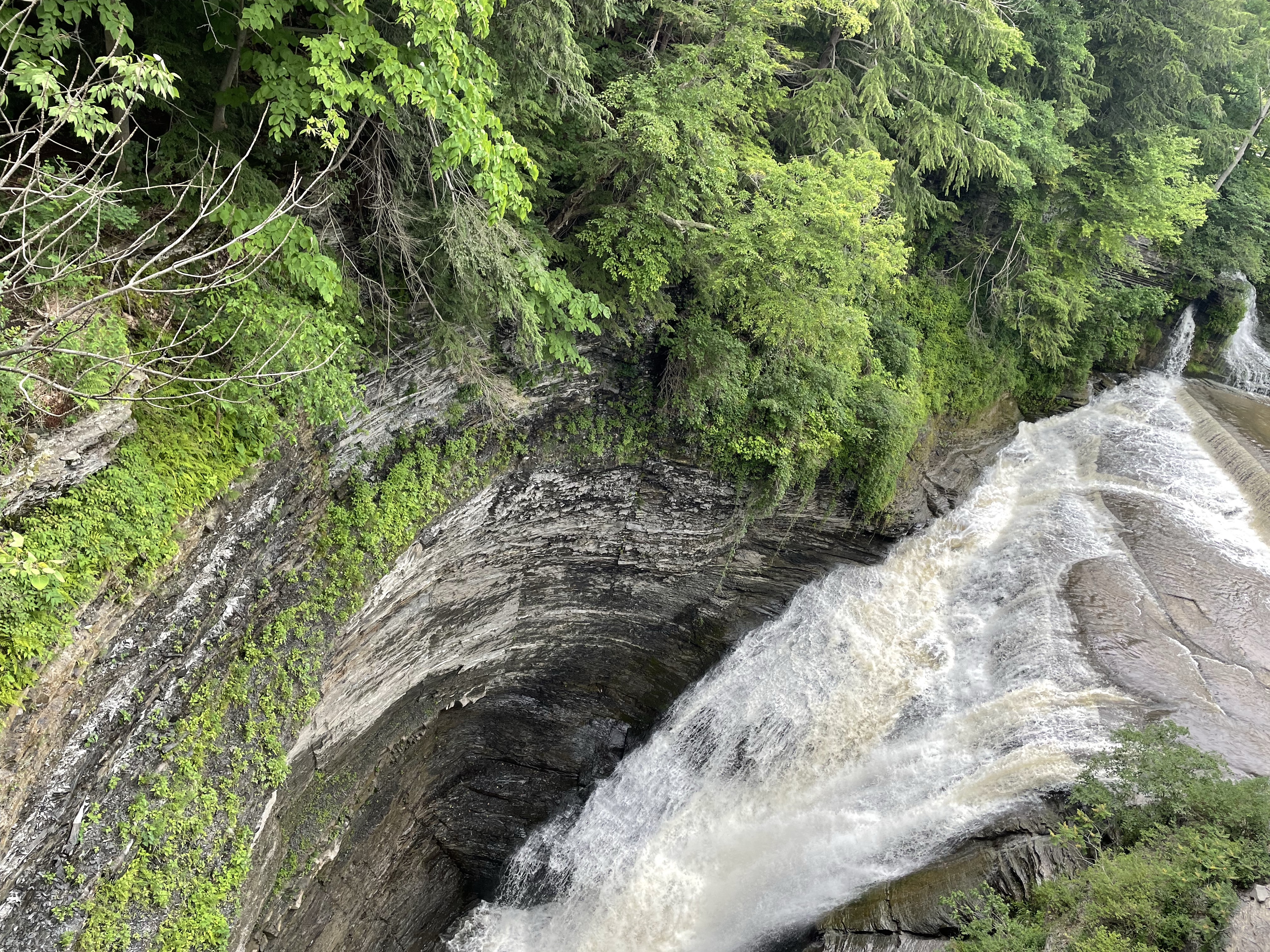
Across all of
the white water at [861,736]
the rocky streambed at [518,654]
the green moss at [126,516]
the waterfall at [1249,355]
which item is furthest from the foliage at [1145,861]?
the waterfall at [1249,355]

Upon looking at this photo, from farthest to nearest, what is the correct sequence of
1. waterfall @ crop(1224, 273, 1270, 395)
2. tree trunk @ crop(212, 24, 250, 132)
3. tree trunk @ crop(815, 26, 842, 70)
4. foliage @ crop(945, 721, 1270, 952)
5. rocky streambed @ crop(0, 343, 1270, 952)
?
waterfall @ crop(1224, 273, 1270, 395), tree trunk @ crop(815, 26, 842, 70), foliage @ crop(945, 721, 1270, 952), rocky streambed @ crop(0, 343, 1270, 952), tree trunk @ crop(212, 24, 250, 132)

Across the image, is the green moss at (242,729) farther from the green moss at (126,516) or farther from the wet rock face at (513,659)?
the green moss at (126,516)

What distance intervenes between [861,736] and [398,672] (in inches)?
284

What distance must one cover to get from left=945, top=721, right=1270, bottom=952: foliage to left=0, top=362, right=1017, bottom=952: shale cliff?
18.8 ft

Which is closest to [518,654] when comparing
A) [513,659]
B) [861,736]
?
[513,659]

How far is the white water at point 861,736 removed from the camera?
9195 mm

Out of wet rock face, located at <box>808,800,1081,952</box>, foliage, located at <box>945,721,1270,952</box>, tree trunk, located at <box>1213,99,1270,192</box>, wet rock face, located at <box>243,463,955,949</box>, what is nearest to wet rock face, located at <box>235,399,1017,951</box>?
wet rock face, located at <box>243,463,955,949</box>

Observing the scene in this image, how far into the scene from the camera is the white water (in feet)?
30.2

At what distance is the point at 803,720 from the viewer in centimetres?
1120

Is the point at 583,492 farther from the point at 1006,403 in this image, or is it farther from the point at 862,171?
the point at 1006,403

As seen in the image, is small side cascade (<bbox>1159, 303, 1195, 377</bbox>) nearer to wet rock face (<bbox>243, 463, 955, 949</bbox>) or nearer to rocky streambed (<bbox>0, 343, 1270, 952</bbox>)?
rocky streambed (<bbox>0, 343, 1270, 952</bbox>)

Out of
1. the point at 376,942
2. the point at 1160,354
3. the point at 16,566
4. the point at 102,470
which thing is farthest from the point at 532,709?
the point at 1160,354

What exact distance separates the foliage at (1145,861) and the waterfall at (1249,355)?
46.9ft

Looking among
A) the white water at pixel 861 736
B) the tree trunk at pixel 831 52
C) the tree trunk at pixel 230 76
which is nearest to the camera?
the tree trunk at pixel 230 76
